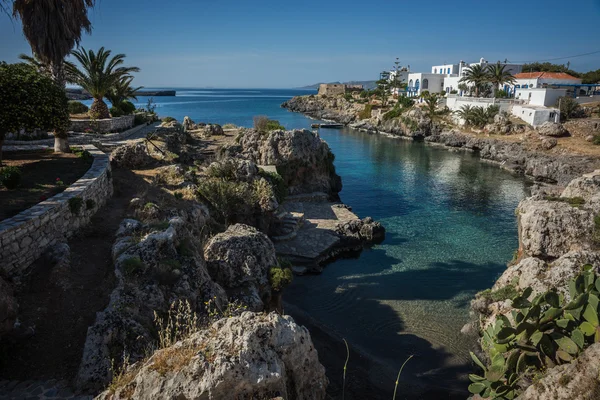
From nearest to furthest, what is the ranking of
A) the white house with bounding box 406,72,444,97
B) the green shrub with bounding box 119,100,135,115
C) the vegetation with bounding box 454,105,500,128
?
the green shrub with bounding box 119,100,135,115, the vegetation with bounding box 454,105,500,128, the white house with bounding box 406,72,444,97

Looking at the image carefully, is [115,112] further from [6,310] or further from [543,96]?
[543,96]

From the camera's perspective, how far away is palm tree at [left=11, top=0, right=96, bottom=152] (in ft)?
66.5

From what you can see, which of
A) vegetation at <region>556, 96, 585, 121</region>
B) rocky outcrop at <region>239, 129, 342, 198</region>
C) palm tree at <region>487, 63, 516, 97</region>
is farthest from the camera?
palm tree at <region>487, 63, 516, 97</region>

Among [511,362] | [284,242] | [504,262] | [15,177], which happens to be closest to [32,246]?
[15,177]

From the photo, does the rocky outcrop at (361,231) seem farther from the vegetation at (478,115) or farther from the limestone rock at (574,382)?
the vegetation at (478,115)

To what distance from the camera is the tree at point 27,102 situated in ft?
50.5

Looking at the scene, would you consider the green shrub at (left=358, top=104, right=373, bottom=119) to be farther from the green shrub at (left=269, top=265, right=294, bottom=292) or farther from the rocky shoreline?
the green shrub at (left=269, top=265, right=294, bottom=292)

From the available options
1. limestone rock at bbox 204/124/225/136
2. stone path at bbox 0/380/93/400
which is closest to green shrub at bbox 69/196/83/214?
stone path at bbox 0/380/93/400

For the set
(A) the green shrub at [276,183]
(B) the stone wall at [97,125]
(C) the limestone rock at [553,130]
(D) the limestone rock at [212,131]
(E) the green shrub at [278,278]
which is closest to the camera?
(E) the green shrub at [278,278]

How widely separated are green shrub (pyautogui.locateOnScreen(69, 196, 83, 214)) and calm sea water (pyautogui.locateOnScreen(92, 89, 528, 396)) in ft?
34.7

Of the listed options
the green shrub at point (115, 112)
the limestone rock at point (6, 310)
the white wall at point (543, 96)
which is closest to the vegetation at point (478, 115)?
the white wall at point (543, 96)

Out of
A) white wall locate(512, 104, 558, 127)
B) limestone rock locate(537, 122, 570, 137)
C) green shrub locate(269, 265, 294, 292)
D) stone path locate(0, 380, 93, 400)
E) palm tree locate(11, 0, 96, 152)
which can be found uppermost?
palm tree locate(11, 0, 96, 152)

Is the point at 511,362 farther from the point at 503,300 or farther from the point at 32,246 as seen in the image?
the point at 32,246

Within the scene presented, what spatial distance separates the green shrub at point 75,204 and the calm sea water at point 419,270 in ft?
34.7
